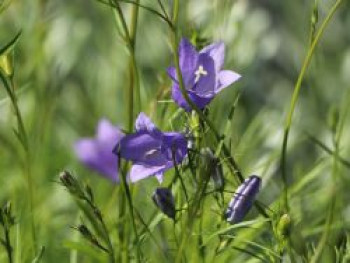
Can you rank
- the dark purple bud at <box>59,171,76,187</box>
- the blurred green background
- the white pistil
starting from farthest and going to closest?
the blurred green background
the white pistil
the dark purple bud at <box>59,171,76,187</box>

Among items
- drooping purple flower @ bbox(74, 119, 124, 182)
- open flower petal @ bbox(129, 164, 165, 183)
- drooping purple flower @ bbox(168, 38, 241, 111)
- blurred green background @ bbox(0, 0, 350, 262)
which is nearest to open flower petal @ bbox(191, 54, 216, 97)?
drooping purple flower @ bbox(168, 38, 241, 111)

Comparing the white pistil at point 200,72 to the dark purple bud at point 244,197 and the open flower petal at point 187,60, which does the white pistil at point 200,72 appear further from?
the dark purple bud at point 244,197

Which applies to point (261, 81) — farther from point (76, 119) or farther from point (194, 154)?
point (194, 154)

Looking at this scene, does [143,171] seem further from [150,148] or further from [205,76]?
[205,76]

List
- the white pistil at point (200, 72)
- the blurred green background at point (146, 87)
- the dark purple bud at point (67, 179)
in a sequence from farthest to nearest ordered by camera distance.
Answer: the blurred green background at point (146, 87), the white pistil at point (200, 72), the dark purple bud at point (67, 179)

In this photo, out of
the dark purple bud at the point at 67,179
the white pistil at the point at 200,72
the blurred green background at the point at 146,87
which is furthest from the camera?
the blurred green background at the point at 146,87

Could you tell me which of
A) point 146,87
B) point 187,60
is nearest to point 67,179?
point 187,60

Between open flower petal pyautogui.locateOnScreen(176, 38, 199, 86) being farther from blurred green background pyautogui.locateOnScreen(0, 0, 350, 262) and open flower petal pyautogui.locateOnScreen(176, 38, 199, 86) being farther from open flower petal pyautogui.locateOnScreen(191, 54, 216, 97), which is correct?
blurred green background pyautogui.locateOnScreen(0, 0, 350, 262)

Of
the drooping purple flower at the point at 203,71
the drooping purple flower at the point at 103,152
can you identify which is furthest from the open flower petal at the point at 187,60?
the drooping purple flower at the point at 103,152
